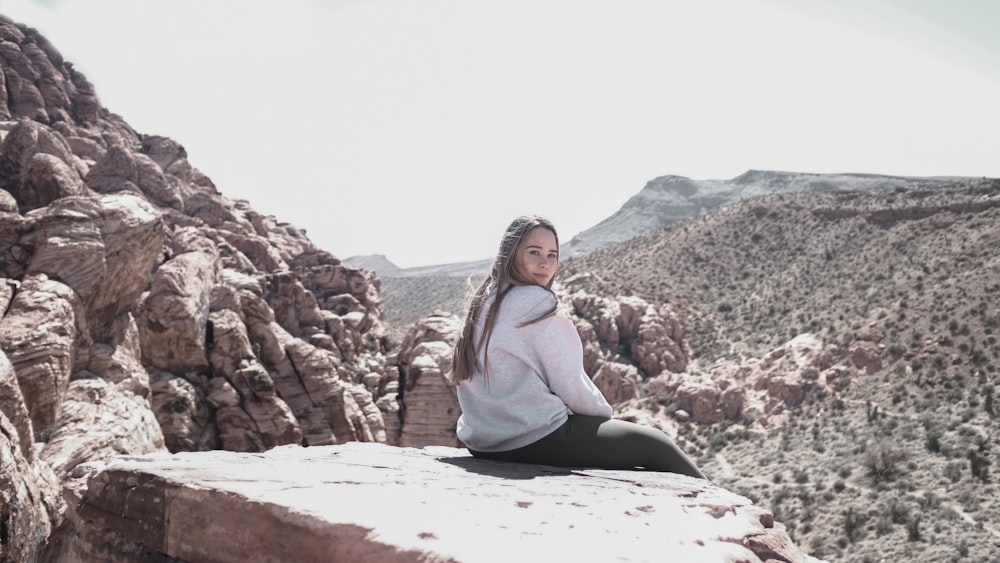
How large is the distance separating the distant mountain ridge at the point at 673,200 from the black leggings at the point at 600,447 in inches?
4596

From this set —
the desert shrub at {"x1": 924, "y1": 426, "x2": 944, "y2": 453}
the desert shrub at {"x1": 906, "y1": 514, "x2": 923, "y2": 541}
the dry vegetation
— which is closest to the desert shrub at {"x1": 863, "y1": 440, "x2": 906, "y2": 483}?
the dry vegetation

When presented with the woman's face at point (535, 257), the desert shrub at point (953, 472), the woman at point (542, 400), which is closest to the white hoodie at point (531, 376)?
the woman at point (542, 400)

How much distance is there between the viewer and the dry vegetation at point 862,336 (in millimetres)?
21859

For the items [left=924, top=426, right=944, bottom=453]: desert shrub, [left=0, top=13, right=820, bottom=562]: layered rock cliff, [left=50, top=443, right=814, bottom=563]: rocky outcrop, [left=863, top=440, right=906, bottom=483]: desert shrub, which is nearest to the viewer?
[left=50, top=443, right=814, bottom=563]: rocky outcrop

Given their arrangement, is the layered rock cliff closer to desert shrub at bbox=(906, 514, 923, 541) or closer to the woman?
the woman

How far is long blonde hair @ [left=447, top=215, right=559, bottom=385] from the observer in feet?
13.0

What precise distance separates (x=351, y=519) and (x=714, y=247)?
63.6 metres

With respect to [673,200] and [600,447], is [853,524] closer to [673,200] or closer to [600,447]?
[600,447]

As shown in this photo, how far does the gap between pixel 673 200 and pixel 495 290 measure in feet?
521

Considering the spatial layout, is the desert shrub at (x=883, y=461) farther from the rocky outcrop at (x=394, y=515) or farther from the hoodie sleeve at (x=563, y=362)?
the rocky outcrop at (x=394, y=515)

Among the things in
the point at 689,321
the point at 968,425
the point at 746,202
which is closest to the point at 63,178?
the point at 968,425

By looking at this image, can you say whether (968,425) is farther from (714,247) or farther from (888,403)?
(714,247)

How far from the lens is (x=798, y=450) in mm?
29562

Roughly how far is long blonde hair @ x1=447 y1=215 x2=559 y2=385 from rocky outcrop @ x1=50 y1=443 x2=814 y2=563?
73 centimetres
